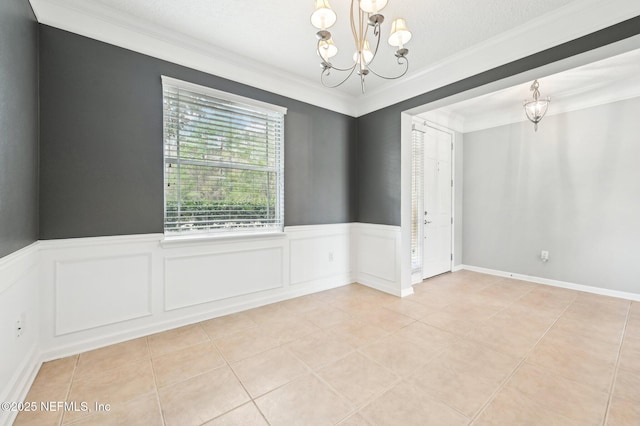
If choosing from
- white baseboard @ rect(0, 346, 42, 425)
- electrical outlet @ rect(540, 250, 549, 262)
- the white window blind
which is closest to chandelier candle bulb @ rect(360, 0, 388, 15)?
the white window blind

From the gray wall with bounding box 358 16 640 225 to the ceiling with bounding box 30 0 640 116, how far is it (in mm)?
112

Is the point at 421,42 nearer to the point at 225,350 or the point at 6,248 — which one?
the point at 225,350

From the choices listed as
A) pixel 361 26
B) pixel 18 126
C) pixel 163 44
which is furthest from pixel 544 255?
pixel 18 126

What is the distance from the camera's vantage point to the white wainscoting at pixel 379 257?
3.62 meters

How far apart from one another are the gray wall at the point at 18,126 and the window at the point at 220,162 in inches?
34.5

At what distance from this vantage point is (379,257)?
3842 millimetres

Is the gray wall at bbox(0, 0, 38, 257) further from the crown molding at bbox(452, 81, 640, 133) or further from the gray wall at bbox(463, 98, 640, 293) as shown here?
the gray wall at bbox(463, 98, 640, 293)

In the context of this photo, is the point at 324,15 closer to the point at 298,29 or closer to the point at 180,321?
the point at 298,29

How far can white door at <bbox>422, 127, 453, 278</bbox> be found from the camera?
4.38 meters

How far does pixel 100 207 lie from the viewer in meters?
2.31

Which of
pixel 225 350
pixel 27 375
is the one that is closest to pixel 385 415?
pixel 225 350

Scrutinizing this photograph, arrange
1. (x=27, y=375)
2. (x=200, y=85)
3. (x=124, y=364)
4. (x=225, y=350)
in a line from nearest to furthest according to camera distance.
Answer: (x=27, y=375)
(x=124, y=364)
(x=225, y=350)
(x=200, y=85)

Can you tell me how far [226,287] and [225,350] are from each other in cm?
84

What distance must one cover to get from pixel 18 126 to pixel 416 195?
4183 mm
